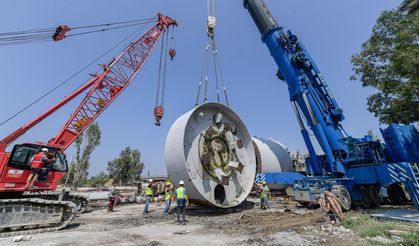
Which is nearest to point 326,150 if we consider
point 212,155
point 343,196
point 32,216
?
point 343,196

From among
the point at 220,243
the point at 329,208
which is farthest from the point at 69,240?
the point at 329,208

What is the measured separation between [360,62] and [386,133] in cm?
699

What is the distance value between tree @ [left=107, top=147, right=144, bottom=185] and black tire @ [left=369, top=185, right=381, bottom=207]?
46.9m

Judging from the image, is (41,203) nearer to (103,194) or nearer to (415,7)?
(103,194)

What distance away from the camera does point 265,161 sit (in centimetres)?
1602

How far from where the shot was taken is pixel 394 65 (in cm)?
1084

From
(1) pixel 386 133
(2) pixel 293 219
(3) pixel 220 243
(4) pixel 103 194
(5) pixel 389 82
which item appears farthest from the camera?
(4) pixel 103 194

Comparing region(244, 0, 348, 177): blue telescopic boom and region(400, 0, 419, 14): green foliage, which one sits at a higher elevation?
region(400, 0, 419, 14): green foliage

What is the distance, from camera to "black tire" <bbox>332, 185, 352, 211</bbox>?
957 cm

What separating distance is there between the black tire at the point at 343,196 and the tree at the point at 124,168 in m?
47.0

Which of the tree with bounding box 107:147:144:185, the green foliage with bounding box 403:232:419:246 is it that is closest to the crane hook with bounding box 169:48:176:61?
the green foliage with bounding box 403:232:419:246

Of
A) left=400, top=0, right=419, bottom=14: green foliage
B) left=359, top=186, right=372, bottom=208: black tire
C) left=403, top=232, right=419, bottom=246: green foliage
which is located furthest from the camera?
left=400, top=0, right=419, bottom=14: green foliage

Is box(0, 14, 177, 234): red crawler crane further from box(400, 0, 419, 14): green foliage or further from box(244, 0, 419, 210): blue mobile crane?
box(400, 0, 419, 14): green foliage

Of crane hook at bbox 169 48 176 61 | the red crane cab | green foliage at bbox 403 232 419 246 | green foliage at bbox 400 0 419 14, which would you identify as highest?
crane hook at bbox 169 48 176 61
